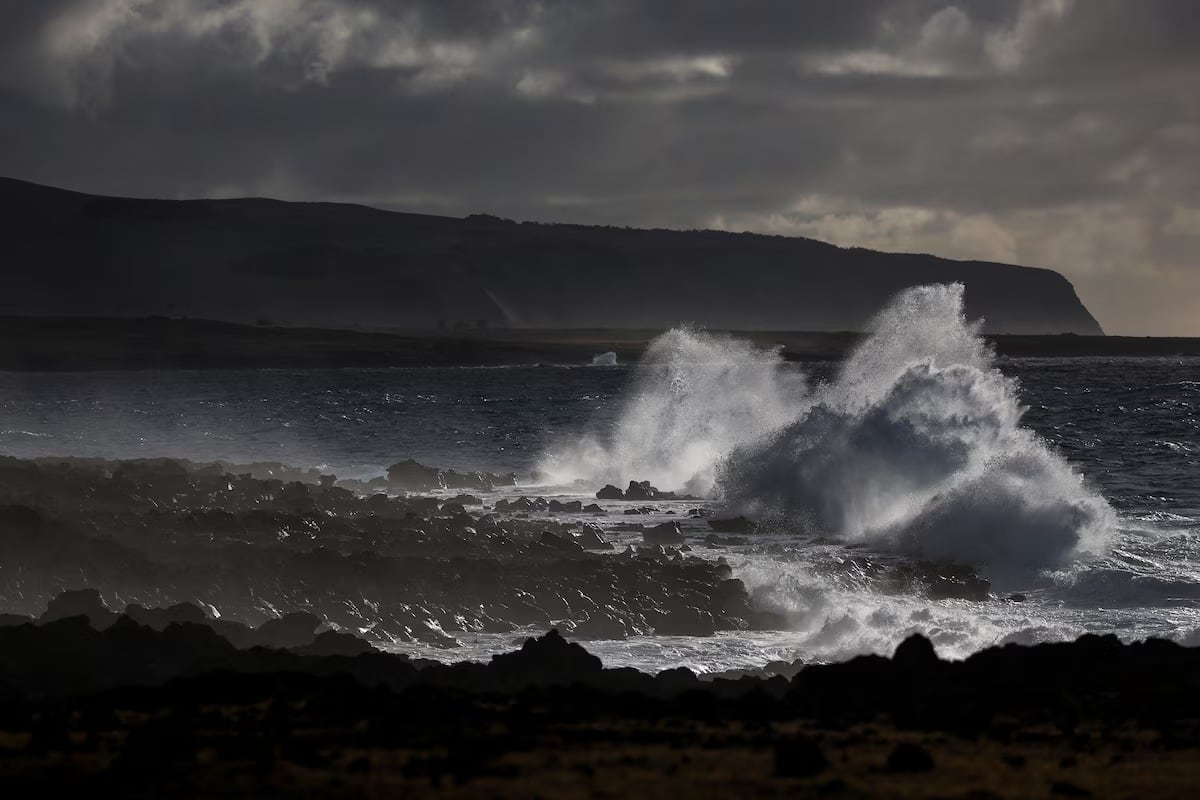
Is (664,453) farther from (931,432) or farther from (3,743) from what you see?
(3,743)

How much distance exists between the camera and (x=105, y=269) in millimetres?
198500

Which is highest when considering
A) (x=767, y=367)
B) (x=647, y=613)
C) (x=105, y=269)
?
(x=105, y=269)

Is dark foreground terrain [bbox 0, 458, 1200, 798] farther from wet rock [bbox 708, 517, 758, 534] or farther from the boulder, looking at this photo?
the boulder

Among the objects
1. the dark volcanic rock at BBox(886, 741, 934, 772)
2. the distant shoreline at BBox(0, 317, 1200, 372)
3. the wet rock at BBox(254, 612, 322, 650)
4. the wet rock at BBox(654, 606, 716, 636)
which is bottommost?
the wet rock at BBox(654, 606, 716, 636)

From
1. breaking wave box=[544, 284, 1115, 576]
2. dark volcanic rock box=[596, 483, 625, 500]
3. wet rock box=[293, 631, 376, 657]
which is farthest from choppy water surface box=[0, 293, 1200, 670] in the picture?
wet rock box=[293, 631, 376, 657]

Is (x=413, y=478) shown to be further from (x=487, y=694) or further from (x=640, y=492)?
(x=487, y=694)

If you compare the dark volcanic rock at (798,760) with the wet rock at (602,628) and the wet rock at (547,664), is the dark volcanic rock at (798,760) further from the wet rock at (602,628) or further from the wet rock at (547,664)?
the wet rock at (602,628)

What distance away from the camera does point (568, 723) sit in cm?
1154

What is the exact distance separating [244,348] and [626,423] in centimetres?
9975

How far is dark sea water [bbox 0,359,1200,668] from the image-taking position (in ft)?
66.6

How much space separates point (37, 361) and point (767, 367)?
96176 mm

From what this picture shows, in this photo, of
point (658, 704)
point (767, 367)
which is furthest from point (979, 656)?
point (767, 367)

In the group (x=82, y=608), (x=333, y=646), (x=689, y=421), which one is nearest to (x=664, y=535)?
(x=333, y=646)

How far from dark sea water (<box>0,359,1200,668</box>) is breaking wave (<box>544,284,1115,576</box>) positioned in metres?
1.43
